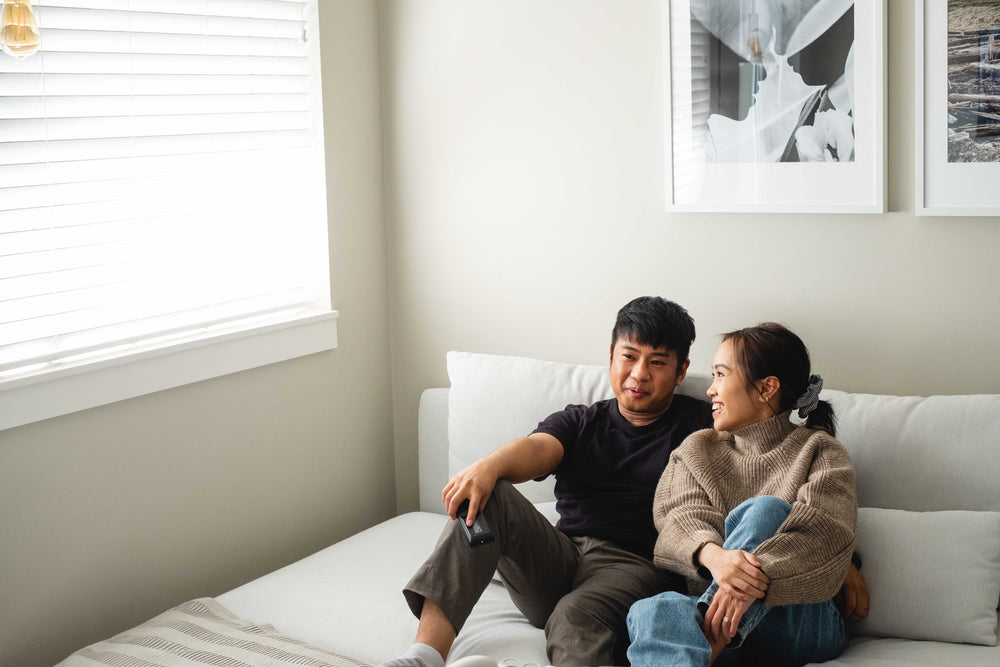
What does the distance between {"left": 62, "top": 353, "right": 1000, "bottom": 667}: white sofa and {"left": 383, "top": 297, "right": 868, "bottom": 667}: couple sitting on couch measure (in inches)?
3.2

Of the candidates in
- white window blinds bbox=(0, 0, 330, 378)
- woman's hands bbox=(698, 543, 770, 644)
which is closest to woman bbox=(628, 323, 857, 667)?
woman's hands bbox=(698, 543, 770, 644)

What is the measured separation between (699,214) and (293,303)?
1156 mm

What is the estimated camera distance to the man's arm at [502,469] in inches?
80.3

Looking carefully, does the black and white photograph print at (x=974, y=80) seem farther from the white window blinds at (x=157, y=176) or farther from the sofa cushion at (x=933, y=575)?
the white window blinds at (x=157, y=176)

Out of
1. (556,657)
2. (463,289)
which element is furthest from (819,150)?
(556,657)

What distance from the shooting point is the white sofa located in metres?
1.91

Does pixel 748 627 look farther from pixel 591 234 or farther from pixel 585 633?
pixel 591 234

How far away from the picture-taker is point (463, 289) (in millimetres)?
2977

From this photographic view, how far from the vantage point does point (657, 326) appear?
2266 millimetres

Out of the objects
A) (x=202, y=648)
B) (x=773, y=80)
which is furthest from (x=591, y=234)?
(x=202, y=648)

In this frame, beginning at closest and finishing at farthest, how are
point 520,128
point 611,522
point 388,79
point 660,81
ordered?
point 611,522 < point 660,81 < point 520,128 < point 388,79

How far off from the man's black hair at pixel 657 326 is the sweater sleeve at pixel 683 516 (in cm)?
26

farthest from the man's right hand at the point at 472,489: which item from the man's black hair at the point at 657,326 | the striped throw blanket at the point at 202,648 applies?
the man's black hair at the point at 657,326

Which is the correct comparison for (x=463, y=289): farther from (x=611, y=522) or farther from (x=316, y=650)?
(x=316, y=650)
